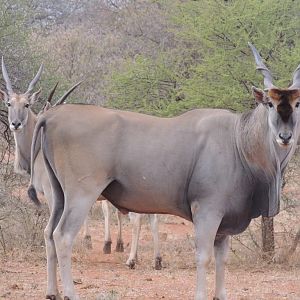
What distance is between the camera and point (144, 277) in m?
8.56

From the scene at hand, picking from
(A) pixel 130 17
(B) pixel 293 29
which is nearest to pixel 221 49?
(B) pixel 293 29

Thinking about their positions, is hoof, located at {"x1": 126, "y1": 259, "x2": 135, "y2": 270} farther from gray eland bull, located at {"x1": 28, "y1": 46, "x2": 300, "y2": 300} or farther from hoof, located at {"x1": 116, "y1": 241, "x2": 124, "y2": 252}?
gray eland bull, located at {"x1": 28, "y1": 46, "x2": 300, "y2": 300}

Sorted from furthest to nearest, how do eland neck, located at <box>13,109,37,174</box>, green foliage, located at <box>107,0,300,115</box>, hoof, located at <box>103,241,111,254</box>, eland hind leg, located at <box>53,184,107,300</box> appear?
1. hoof, located at <box>103,241,111,254</box>
2. green foliage, located at <box>107,0,300,115</box>
3. eland neck, located at <box>13,109,37,174</box>
4. eland hind leg, located at <box>53,184,107,300</box>

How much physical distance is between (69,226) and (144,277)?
279 centimetres

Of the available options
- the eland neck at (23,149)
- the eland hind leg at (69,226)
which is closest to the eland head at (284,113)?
the eland hind leg at (69,226)

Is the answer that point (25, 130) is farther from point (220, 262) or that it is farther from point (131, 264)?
point (220, 262)

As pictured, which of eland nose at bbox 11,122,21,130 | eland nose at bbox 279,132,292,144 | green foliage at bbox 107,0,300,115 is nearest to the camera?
eland nose at bbox 279,132,292,144

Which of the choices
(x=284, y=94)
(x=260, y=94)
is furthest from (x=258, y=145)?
(x=284, y=94)

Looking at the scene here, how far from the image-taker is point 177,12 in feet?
37.4

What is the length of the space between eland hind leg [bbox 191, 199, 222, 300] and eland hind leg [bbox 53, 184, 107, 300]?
739 millimetres

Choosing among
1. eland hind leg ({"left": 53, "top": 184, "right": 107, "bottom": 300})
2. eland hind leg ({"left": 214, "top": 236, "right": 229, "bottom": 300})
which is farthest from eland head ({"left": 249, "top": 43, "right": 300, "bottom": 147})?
eland hind leg ({"left": 53, "top": 184, "right": 107, "bottom": 300})

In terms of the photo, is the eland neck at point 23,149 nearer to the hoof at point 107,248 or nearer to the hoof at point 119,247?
the hoof at point 107,248

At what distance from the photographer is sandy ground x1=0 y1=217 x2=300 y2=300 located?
7102 mm

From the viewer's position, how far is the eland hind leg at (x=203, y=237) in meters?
5.79
